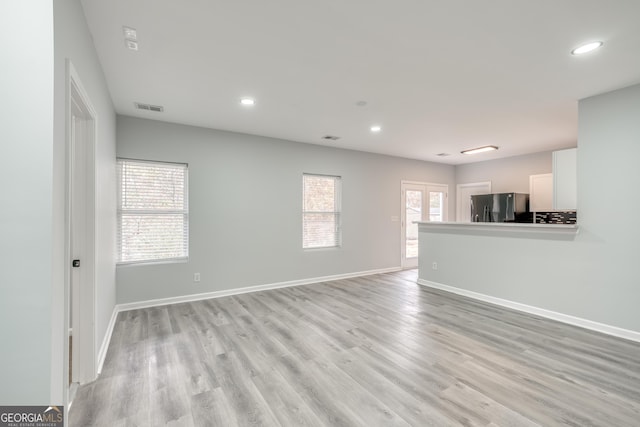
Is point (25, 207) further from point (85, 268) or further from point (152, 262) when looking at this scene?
point (152, 262)

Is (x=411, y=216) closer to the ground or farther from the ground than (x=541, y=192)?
closer to the ground

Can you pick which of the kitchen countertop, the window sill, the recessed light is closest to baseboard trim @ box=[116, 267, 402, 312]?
the window sill

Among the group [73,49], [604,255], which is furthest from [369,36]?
[604,255]

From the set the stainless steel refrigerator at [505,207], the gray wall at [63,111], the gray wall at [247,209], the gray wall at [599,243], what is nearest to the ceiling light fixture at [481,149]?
the stainless steel refrigerator at [505,207]

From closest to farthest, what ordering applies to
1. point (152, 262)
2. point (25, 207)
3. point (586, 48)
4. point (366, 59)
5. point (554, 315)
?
point (25, 207), point (586, 48), point (366, 59), point (554, 315), point (152, 262)

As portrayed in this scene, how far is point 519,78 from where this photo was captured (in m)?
2.77

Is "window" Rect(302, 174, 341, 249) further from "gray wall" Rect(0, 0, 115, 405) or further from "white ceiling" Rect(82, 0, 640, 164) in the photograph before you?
"gray wall" Rect(0, 0, 115, 405)

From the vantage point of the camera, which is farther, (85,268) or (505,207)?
(505,207)

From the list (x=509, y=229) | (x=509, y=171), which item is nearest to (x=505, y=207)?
(x=509, y=171)

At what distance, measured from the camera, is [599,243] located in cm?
314

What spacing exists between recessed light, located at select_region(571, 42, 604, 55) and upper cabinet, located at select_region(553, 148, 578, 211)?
5.91 feet

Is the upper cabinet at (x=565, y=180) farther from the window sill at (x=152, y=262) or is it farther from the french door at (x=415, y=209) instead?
the window sill at (x=152, y=262)

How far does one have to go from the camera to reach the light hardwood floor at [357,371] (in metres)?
1.81

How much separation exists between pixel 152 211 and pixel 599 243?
5606 mm
